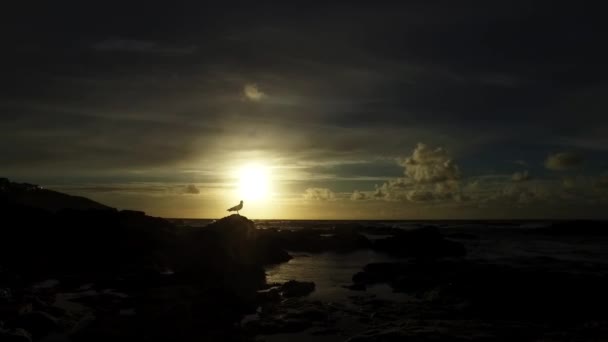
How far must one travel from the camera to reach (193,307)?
61.4ft

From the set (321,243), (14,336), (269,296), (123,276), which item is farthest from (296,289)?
(321,243)

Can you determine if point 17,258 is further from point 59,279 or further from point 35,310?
point 35,310

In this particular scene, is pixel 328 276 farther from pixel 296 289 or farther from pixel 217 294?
pixel 217 294

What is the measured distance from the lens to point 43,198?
9081 cm

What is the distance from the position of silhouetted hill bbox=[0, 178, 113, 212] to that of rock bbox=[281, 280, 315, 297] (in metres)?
62.1

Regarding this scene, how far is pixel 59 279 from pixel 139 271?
4762mm

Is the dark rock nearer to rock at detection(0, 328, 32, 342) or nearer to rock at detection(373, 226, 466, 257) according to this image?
rock at detection(373, 226, 466, 257)

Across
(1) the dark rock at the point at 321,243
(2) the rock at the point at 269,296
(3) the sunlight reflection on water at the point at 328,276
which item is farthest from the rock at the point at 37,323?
(1) the dark rock at the point at 321,243

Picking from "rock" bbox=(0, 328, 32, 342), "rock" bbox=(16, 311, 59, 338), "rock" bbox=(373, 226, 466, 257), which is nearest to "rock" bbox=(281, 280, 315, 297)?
"rock" bbox=(16, 311, 59, 338)

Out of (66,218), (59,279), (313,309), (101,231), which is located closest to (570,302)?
(313,309)

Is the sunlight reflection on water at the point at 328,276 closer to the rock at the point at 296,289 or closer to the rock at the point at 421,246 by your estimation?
the rock at the point at 296,289

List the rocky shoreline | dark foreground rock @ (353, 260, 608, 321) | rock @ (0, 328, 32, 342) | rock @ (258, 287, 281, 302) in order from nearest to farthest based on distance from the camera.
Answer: rock @ (0, 328, 32, 342) → the rocky shoreline → dark foreground rock @ (353, 260, 608, 321) → rock @ (258, 287, 281, 302)

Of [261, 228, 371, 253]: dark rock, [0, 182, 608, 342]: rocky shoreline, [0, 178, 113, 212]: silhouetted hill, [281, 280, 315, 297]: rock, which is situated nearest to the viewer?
[0, 182, 608, 342]: rocky shoreline

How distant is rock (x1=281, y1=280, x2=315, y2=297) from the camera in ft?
90.1
